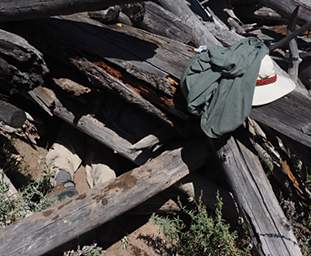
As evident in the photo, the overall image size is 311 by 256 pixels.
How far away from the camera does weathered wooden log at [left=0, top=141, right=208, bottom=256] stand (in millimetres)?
4352

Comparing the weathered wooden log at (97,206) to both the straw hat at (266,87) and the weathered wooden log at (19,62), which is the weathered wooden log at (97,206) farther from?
the weathered wooden log at (19,62)

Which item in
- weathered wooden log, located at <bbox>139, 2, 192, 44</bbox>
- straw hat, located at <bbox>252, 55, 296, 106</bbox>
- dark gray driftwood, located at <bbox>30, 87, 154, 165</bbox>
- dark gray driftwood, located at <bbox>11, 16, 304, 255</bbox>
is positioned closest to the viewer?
straw hat, located at <bbox>252, 55, 296, 106</bbox>

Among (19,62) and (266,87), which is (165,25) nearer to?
(266,87)

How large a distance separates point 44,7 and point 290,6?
7.89ft

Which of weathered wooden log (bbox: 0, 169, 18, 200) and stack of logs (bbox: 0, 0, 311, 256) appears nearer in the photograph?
stack of logs (bbox: 0, 0, 311, 256)

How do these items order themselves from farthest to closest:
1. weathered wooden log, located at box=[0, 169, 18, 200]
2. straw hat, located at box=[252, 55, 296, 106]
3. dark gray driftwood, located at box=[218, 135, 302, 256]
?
weathered wooden log, located at box=[0, 169, 18, 200], straw hat, located at box=[252, 55, 296, 106], dark gray driftwood, located at box=[218, 135, 302, 256]

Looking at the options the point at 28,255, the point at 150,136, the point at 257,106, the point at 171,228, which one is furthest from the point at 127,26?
the point at 28,255

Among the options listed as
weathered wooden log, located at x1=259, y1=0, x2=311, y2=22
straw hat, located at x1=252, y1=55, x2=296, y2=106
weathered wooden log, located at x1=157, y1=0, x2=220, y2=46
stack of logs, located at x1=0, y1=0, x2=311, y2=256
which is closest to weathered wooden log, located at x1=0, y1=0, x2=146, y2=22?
stack of logs, located at x1=0, y1=0, x2=311, y2=256

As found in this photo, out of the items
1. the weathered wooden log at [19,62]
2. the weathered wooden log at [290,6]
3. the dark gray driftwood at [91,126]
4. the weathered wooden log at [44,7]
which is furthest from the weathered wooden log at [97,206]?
the weathered wooden log at [290,6]

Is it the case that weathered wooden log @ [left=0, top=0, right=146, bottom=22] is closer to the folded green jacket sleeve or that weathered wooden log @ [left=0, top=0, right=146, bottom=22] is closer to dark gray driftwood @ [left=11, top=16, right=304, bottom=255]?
dark gray driftwood @ [left=11, top=16, right=304, bottom=255]

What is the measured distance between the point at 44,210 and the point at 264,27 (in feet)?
12.8

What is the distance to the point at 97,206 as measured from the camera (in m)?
4.71

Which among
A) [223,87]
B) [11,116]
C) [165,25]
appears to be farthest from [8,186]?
[165,25]

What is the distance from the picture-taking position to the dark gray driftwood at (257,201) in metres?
4.59
